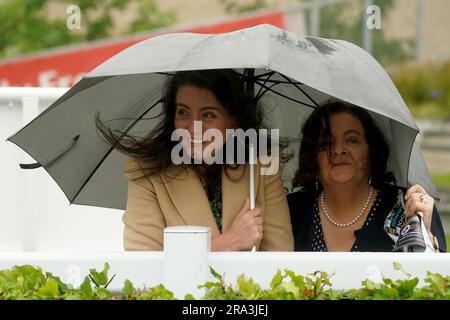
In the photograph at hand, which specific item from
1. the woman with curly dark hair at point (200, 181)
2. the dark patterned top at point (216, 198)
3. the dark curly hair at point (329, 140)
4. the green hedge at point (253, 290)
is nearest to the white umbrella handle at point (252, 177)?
the woman with curly dark hair at point (200, 181)

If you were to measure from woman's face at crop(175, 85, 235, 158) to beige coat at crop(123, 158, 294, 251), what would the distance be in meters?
0.17

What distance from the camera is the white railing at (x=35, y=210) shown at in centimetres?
575

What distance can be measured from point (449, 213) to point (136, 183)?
8861 mm

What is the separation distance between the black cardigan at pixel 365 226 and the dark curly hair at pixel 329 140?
0.27ft

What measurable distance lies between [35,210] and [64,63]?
21.1ft

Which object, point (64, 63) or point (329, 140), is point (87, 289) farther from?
point (64, 63)

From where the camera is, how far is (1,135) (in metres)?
5.77

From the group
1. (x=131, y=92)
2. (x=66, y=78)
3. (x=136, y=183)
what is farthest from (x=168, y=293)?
(x=66, y=78)

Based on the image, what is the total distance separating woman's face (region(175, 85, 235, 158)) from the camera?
4461mm

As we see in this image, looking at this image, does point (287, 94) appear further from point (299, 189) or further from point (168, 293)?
point (168, 293)

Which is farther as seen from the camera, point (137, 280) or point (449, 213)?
point (449, 213)

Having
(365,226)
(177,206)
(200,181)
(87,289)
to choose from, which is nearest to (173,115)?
(200,181)

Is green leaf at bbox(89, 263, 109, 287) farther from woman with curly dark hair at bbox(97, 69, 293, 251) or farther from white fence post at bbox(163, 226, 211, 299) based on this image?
woman with curly dark hair at bbox(97, 69, 293, 251)
